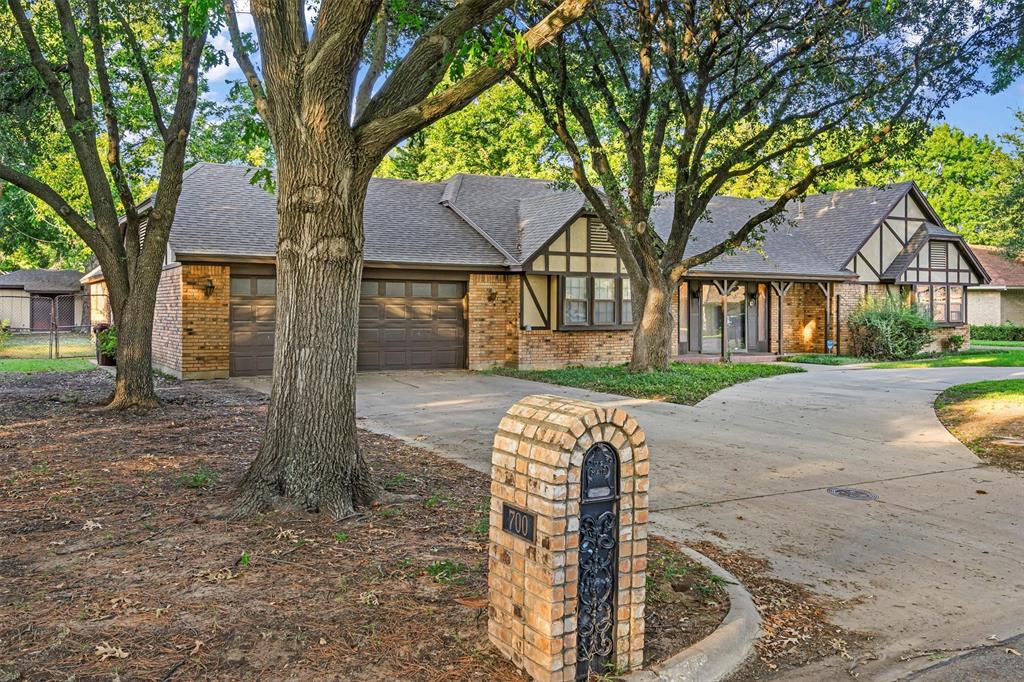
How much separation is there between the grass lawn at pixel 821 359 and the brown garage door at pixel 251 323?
1472 cm

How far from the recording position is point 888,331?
2378cm

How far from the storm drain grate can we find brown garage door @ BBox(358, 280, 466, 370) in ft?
41.5

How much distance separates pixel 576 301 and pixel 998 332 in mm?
25977

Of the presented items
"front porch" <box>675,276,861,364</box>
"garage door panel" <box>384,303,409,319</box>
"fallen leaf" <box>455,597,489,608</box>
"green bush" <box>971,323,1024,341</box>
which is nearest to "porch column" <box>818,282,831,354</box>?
"front porch" <box>675,276,861,364</box>

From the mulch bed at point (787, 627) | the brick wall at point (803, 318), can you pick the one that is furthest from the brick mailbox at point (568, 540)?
the brick wall at point (803, 318)

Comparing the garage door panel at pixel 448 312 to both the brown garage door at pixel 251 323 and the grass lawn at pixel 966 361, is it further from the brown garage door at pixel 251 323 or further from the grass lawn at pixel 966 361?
the grass lawn at pixel 966 361

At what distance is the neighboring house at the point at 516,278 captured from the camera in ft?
54.4

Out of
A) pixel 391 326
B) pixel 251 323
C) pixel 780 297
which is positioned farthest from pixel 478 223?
→ pixel 780 297

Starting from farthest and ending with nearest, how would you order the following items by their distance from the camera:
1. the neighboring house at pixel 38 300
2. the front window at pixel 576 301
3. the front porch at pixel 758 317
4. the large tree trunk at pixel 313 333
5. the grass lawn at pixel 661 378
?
the neighboring house at pixel 38 300
the front porch at pixel 758 317
the front window at pixel 576 301
the grass lawn at pixel 661 378
the large tree trunk at pixel 313 333

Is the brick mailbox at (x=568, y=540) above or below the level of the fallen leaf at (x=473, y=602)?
above

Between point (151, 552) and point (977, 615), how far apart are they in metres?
4.84

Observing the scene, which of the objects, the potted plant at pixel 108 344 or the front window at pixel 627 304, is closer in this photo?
the potted plant at pixel 108 344

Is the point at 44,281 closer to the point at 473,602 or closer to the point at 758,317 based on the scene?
the point at 758,317

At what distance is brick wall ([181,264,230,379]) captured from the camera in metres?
15.9
